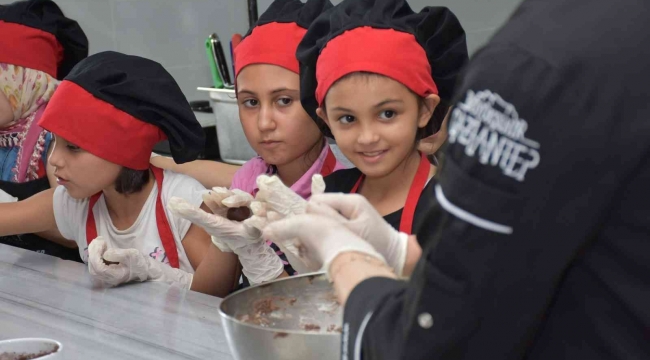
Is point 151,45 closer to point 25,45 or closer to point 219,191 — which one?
point 25,45

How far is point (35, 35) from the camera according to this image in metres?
2.50

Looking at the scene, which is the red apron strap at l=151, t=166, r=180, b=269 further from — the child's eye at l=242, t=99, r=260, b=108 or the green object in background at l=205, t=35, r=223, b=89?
the green object in background at l=205, t=35, r=223, b=89

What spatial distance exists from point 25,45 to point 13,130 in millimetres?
277

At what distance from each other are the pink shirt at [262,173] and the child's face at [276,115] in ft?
0.23

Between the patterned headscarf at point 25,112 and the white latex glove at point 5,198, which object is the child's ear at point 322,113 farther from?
the patterned headscarf at point 25,112

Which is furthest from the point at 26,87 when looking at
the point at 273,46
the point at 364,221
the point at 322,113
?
the point at 364,221

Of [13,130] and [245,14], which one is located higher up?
[245,14]

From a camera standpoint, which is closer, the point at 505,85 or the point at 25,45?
the point at 505,85

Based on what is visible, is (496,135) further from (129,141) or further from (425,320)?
(129,141)

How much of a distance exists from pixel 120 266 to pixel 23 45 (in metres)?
1.11

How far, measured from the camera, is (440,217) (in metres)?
0.72

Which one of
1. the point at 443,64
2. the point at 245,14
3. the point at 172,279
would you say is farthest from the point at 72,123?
the point at 245,14

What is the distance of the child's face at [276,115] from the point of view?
6.00 feet

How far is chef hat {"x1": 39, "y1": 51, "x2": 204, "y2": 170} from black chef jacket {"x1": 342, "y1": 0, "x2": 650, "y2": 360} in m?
1.34
